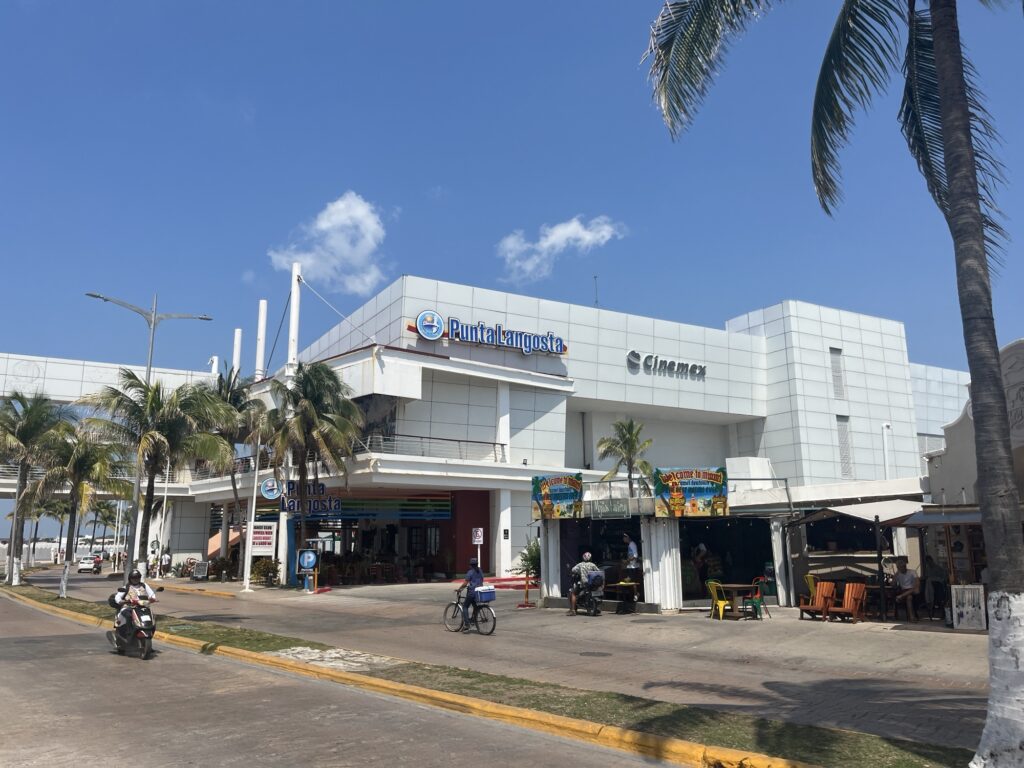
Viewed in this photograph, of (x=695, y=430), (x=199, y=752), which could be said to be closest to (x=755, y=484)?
(x=695, y=430)

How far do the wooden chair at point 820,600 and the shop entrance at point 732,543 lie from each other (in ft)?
24.6

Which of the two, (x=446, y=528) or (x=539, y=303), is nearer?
(x=446, y=528)

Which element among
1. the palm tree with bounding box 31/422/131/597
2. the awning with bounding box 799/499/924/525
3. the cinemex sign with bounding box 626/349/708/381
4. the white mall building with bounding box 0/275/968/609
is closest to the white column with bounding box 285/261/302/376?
the white mall building with bounding box 0/275/968/609

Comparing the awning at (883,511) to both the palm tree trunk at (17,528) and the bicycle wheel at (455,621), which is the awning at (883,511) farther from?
the palm tree trunk at (17,528)

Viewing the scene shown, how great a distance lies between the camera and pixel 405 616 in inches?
883

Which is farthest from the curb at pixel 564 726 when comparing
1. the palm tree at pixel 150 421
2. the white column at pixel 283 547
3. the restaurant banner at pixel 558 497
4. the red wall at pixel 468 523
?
the red wall at pixel 468 523

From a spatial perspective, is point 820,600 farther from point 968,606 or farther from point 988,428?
point 988,428

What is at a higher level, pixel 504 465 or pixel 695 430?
pixel 695 430

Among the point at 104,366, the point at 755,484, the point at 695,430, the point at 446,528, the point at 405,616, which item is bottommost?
the point at 405,616

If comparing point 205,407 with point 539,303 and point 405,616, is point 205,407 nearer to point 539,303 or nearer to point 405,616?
point 405,616

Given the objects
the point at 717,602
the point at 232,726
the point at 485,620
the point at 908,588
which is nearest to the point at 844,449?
the point at 908,588

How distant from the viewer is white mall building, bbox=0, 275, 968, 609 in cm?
3803

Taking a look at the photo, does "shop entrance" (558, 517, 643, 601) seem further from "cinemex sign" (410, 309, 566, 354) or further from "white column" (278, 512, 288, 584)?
"cinemex sign" (410, 309, 566, 354)

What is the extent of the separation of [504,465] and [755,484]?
17797 mm
